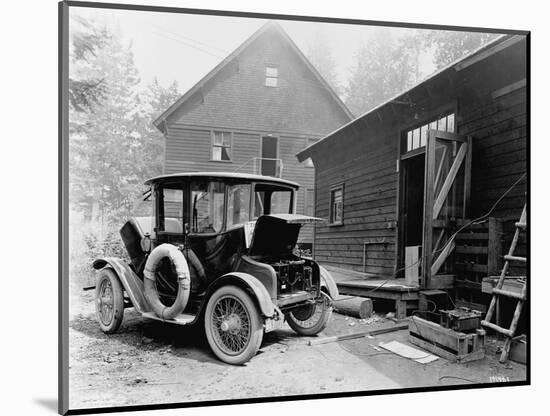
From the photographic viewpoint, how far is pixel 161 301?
12.6ft

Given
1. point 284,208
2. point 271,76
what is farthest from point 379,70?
point 284,208

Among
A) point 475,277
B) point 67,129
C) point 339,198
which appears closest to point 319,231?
point 339,198

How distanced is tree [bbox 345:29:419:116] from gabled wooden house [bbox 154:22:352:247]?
31 centimetres

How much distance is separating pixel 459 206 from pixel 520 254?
0.69 meters

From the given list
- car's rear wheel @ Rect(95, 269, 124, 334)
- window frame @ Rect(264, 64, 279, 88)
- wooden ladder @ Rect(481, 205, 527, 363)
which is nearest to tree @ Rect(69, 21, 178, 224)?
car's rear wheel @ Rect(95, 269, 124, 334)

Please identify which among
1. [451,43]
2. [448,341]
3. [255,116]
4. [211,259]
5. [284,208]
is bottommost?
[448,341]

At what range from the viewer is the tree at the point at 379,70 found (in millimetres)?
3992

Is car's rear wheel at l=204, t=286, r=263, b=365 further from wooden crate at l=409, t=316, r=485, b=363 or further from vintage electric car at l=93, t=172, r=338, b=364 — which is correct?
wooden crate at l=409, t=316, r=485, b=363

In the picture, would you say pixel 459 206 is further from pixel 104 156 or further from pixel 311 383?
pixel 104 156

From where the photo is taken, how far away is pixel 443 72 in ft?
13.3

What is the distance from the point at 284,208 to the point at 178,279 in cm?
99

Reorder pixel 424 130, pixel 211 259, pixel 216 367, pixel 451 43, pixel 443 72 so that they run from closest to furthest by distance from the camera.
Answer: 1. pixel 216 367
2. pixel 211 259
3. pixel 443 72
4. pixel 451 43
5. pixel 424 130

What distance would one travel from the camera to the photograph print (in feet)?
11.3

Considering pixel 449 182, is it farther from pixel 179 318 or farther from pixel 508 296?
pixel 179 318
